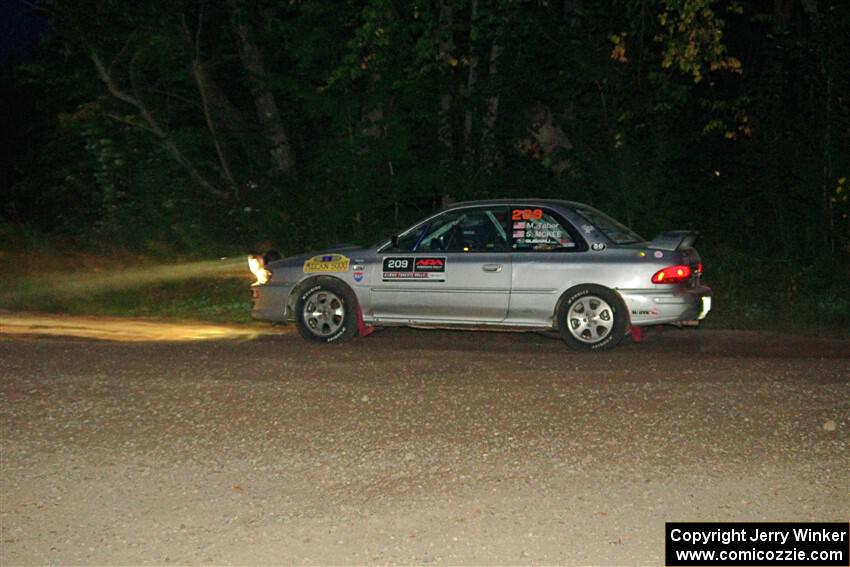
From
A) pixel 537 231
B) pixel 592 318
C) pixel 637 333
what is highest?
pixel 537 231

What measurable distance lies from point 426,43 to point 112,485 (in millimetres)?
12173

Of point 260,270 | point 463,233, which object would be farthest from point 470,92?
point 463,233

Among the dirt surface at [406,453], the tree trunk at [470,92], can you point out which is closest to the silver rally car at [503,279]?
the dirt surface at [406,453]

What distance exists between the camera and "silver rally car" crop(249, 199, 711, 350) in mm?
11188

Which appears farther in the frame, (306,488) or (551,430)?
(551,430)

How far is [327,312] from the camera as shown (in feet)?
39.8

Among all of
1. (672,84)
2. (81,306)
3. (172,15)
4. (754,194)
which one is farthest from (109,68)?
(754,194)

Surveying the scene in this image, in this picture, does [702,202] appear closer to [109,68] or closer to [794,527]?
[109,68]

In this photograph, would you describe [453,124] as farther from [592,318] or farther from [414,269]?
[592,318]

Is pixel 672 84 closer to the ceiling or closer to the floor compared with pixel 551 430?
closer to the ceiling

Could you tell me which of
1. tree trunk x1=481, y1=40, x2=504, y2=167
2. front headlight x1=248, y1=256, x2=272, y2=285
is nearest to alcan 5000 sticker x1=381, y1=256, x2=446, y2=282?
front headlight x1=248, y1=256, x2=272, y2=285

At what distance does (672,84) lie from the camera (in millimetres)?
17484

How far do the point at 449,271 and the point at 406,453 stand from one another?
4918mm

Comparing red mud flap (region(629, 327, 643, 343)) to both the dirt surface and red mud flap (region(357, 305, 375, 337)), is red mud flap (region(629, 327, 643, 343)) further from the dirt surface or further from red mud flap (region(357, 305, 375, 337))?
red mud flap (region(357, 305, 375, 337))
